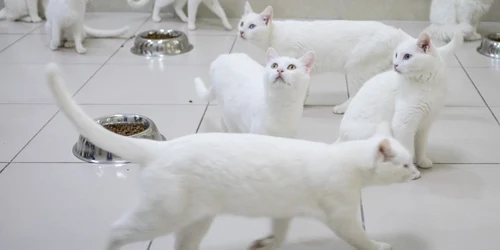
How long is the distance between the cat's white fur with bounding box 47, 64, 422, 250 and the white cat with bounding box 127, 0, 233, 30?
2578 mm

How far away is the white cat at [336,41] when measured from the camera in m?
2.42

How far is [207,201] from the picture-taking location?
1310 mm

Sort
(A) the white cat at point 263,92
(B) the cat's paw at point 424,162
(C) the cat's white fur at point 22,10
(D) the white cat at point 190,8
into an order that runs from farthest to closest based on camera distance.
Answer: (C) the cat's white fur at point 22,10 → (D) the white cat at point 190,8 → (B) the cat's paw at point 424,162 → (A) the white cat at point 263,92

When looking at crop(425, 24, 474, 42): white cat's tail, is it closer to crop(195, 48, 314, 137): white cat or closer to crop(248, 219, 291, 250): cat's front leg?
crop(195, 48, 314, 137): white cat

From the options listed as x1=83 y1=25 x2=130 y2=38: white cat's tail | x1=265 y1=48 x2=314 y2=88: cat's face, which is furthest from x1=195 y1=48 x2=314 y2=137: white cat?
x1=83 y1=25 x2=130 y2=38: white cat's tail

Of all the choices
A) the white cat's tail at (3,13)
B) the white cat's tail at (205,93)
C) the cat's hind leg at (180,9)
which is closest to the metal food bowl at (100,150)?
the white cat's tail at (205,93)

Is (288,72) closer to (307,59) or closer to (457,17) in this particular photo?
(307,59)

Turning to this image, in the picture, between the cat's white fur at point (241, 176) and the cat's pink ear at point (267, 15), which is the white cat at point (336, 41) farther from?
the cat's white fur at point (241, 176)

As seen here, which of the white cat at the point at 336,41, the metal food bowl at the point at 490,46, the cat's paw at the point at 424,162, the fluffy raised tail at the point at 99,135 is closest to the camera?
the fluffy raised tail at the point at 99,135

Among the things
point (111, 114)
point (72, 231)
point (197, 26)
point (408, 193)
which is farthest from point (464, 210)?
point (197, 26)

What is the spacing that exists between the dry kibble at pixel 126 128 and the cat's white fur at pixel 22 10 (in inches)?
82.7

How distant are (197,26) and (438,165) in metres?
2.32

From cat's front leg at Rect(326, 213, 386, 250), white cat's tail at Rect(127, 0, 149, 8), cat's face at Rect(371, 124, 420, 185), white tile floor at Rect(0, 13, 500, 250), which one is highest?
cat's face at Rect(371, 124, 420, 185)

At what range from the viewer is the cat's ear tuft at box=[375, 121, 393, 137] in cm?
166
